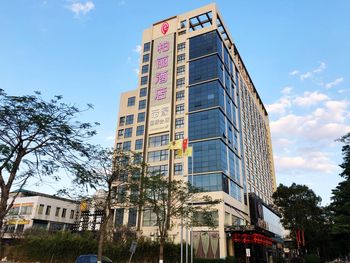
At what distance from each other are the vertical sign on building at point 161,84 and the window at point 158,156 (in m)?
4.47

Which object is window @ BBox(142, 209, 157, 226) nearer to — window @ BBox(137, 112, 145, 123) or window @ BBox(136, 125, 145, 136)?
window @ BBox(136, 125, 145, 136)

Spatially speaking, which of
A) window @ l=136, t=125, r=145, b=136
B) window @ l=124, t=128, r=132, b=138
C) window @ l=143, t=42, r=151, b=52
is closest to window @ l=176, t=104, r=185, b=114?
window @ l=136, t=125, r=145, b=136

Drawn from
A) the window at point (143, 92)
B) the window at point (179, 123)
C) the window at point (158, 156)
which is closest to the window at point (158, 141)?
the window at point (158, 156)

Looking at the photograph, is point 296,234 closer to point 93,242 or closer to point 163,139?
point 163,139

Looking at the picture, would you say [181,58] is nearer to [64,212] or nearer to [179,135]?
[179,135]

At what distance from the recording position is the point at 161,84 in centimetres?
6406

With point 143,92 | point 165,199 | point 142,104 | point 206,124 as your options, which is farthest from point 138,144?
point 165,199

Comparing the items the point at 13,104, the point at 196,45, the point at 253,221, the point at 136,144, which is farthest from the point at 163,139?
the point at 13,104

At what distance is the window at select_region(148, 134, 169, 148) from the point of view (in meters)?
59.7

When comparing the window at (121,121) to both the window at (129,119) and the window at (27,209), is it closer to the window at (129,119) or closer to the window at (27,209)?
the window at (129,119)

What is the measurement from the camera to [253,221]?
63125 millimetres

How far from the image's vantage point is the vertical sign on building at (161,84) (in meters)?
61.3

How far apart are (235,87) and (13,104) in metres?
65.1

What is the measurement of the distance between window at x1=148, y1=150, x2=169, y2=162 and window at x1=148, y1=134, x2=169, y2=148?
1609mm
